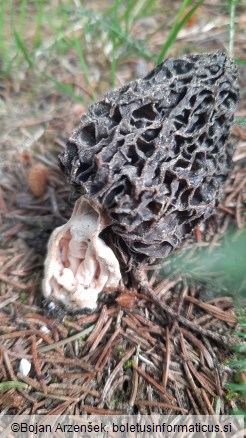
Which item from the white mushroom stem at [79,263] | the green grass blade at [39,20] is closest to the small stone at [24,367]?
the white mushroom stem at [79,263]

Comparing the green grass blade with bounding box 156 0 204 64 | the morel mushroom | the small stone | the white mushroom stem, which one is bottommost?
the small stone

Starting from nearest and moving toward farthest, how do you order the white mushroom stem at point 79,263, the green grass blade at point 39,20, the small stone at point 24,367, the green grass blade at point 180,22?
the small stone at point 24,367 < the white mushroom stem at point 79,263 < the green grass blade at point 180,22 < the green grass blade at point 39,20

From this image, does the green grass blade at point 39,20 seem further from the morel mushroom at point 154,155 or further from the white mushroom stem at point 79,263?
the white mushroom stem at point 79,263

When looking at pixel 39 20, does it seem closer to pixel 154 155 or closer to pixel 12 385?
pixel 154 155

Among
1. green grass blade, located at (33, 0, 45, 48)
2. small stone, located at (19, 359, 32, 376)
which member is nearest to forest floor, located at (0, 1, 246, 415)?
small stone, located at (19, 359, 32, 376)

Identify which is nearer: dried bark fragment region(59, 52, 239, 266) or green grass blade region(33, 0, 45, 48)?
dried bark fragment region(59, 52, 239, 266)

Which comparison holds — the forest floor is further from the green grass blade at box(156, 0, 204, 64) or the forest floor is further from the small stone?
the green grass blade at box(156, 0, 204, 64)
